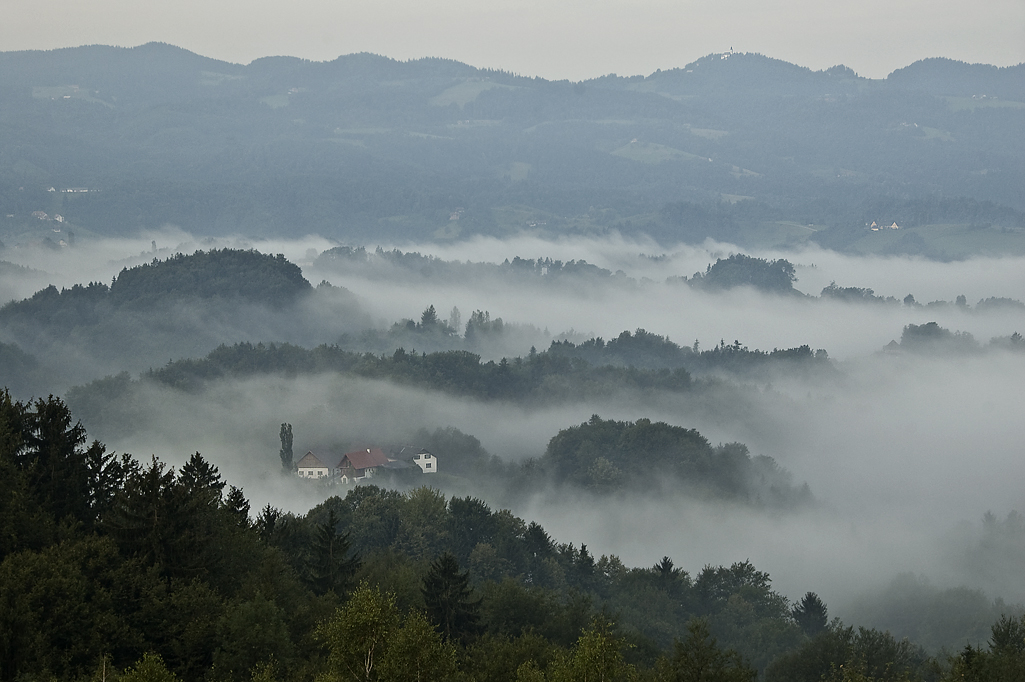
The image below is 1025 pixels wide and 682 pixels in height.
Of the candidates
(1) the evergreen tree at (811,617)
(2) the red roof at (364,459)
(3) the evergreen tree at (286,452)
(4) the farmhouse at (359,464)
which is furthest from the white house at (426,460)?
(1) the evergreen tree at (811,617)

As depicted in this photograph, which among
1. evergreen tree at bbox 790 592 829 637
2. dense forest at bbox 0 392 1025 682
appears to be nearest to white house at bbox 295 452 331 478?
evergreen tree at bbox 790 592 829 637

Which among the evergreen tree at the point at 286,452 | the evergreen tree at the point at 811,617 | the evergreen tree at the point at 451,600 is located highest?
the evergreen tree at the point at 286,452

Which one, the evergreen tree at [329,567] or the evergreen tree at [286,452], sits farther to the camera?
the evergreen tree at [286,452]

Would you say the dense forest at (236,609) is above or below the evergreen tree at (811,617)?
above

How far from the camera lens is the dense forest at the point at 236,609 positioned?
26641 millimetres

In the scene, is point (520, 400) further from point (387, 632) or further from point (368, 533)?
point (387, 632)

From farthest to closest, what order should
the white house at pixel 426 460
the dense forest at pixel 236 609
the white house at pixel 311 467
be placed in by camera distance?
the white house at pixel 426 460 → the white house at pixel 311 467 → the dense forest at pixel 236 609

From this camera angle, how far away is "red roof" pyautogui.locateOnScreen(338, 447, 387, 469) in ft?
356

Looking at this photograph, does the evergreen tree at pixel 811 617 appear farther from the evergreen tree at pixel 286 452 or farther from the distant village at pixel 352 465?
the evergreen tree at pixel 286 452

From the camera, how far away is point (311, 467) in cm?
10812

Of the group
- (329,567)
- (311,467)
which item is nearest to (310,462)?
(311,467)

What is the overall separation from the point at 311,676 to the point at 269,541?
17.8 m

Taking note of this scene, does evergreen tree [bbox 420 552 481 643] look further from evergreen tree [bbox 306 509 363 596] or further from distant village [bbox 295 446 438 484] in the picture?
distant village [bbox 295 446 438 484]

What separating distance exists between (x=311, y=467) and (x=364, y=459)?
4.99 m
